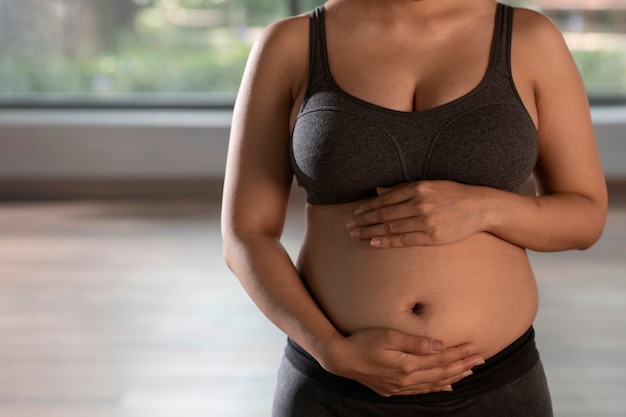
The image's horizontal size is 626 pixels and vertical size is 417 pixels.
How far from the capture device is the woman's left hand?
1234mm

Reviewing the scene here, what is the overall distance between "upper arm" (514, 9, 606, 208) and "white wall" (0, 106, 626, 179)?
14.1 feet

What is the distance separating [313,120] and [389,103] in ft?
0.37

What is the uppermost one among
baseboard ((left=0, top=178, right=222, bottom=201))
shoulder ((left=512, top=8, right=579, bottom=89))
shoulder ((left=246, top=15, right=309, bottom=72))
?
shoulder ((left=246, top=15, right=309, bottom=72))

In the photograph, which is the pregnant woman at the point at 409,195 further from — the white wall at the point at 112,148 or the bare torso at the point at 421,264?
the white wall at the point at 112,148

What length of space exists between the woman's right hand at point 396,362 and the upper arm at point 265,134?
23 cm

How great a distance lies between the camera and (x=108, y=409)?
2.71 metres

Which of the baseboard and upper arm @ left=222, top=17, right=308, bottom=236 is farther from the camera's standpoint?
the baseboard

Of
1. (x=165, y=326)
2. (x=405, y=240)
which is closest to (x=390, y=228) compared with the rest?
(x=405, y=240)

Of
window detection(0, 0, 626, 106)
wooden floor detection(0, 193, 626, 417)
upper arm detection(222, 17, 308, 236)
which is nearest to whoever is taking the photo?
upper arm detection(222, 17, 308, 236)

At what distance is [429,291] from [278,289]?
22 centimetres

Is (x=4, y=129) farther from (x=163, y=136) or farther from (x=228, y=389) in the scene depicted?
(x=228, y=389)

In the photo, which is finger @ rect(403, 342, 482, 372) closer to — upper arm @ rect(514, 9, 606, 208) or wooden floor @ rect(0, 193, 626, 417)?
upper arm @ rect(514, 9, 606, 208)

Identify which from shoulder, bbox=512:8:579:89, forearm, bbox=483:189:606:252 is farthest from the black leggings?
shoulder, bbox=512:8:579:89

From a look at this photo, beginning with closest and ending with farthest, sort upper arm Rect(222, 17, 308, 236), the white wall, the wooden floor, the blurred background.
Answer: upper arm Rect(222, 17, 308, 236), the wooden floor, the blurred background, the white wall
